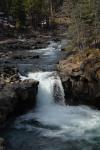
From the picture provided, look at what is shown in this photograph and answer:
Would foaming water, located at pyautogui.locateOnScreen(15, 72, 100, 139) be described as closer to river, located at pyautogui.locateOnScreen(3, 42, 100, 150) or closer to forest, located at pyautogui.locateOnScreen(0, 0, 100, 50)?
river, located at pyautogui.locateOnScreen(3, 42, 100, 150)

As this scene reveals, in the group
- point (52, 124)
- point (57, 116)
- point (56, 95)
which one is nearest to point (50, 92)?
point (56, 95)

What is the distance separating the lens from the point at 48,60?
173 feet

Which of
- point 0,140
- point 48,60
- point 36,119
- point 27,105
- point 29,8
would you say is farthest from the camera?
point 29,8

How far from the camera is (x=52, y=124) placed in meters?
33.3

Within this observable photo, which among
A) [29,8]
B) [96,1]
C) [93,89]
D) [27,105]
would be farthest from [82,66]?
Answer: [29,8]

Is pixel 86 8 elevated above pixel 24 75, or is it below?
above

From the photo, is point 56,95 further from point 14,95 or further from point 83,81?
point 14,95

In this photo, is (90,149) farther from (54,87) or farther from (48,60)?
(48,60)

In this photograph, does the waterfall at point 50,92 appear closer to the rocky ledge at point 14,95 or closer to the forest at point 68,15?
the rocky ledge at point 14,95

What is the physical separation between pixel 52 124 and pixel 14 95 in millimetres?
4703

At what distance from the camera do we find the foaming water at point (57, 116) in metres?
31.2

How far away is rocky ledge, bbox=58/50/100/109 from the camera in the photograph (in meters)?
35.9

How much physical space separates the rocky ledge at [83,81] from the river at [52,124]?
956mm

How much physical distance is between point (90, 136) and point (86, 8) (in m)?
24.9
